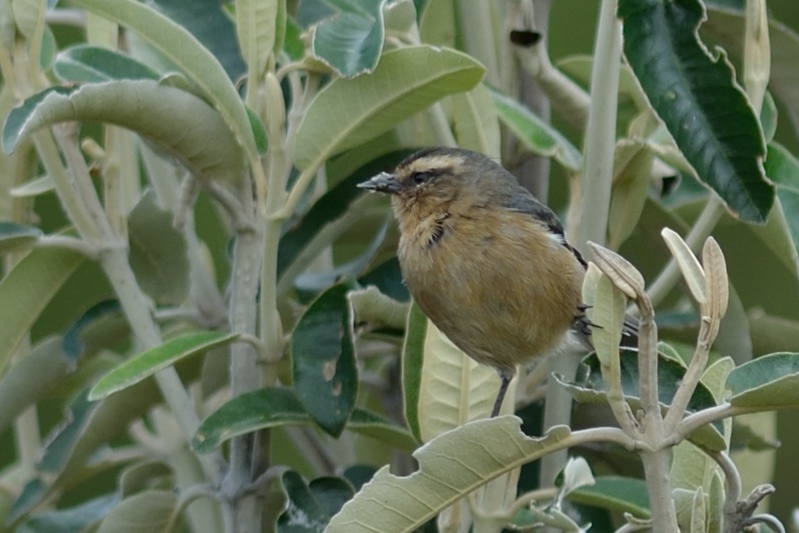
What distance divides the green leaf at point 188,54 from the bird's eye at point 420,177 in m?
0.41

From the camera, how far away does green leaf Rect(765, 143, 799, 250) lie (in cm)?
184

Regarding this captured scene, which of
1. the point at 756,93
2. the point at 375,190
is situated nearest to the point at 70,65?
the point at 375,190

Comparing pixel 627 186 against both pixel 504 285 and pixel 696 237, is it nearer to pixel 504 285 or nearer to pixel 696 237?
pixel 696 237

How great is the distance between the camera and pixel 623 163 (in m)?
1.88

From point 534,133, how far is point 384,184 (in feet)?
1.01

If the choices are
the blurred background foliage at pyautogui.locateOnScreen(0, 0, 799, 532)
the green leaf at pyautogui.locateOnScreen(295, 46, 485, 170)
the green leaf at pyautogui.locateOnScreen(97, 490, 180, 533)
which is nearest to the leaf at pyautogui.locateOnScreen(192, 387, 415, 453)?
the blurred background foliage at pyautogui.locateOnScreen(0, 0, 799, 532)

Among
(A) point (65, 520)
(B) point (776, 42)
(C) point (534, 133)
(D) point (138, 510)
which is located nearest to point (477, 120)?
(C) point (534, 133)

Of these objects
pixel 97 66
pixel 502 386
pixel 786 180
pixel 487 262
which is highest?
pixel 97 66

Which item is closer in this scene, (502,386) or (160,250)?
(502,386)

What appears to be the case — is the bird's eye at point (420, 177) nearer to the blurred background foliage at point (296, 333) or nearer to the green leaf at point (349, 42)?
the blurred background foliage at point (296, 333)

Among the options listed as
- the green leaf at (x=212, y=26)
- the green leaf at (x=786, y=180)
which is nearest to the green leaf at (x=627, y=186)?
the green leaf at (x=786, y=180)

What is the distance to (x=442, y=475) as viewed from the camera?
1453mm

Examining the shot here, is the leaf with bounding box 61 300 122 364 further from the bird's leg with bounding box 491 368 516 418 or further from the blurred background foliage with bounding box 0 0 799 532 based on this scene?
the bird's leg with bounding box 491 368 516 418

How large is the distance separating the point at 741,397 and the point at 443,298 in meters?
0.70
